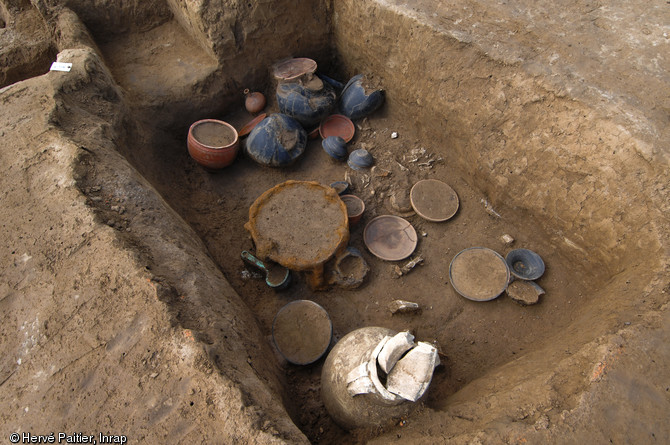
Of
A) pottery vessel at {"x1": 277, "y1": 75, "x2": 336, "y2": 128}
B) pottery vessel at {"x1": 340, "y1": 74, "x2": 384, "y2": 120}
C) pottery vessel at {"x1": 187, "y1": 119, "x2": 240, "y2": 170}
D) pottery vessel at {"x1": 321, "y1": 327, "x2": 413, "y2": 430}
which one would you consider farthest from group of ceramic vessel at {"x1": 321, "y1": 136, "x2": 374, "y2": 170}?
pottery vessel at {"x1": 321, "y1": 327, "x2": 413, "y2": 430}

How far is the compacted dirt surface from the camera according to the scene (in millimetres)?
1979

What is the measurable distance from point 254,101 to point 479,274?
3123mm

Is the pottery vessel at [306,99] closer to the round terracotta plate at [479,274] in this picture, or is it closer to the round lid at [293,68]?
the round lid at [293,68]

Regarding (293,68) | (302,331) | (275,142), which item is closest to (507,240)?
(302,331)

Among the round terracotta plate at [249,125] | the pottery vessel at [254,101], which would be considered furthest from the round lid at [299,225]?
the pottery vessel at [254,101]

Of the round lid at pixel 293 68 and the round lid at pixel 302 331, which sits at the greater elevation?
the round lid at pixel 293 68

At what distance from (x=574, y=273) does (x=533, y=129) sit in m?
1.28

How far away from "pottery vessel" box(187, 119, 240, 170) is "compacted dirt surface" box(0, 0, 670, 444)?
0.24 meters

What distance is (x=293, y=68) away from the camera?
4.41 m

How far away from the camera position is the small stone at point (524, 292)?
10.4 feet

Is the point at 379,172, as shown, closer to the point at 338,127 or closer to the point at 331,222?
the point at 338,127

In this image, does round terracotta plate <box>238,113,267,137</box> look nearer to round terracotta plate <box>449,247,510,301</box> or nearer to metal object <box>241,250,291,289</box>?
metal object <box>241,250,291,289</box>

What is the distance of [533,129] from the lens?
10.7 feet

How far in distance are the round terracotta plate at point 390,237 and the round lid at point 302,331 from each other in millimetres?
844
